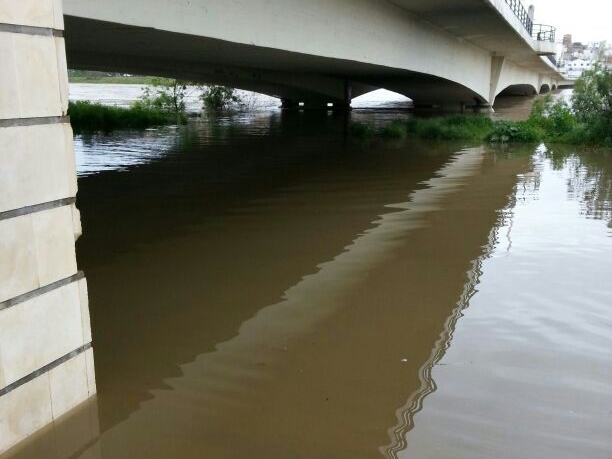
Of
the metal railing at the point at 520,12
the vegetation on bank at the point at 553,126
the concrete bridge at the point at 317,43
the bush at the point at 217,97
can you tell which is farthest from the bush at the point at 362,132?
the bush at the point at 217,97

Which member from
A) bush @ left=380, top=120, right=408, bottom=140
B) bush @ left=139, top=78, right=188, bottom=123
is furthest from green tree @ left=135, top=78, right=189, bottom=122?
bush @ left=380, top=120, right=408, bottom=140

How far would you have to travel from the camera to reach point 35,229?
10.8 ft

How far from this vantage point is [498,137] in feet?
61.7

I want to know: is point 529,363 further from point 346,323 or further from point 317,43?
point 317,43

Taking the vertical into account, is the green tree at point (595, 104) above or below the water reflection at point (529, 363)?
above

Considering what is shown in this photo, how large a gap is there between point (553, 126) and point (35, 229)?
1906 centimetres

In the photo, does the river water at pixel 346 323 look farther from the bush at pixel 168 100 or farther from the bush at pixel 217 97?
the bush at pixel 217 97

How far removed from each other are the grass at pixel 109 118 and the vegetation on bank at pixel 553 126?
31.3ft

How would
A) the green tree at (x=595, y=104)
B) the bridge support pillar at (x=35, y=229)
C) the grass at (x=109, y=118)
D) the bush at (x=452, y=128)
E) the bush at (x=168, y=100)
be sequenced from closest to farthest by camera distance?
1. the bridge support pillar at (x=35, y=229)
2. the green tree at (x=595, y=104)
3. the bush at (x=452, y=128)
4. the grass at (x=109, y=118)
5. the bush at (x=168, y=100)

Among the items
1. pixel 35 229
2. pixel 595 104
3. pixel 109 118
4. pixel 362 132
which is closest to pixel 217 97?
pixel 109 118

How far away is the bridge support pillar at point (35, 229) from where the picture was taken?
122 inches

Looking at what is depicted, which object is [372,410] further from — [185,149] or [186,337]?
[185,149]

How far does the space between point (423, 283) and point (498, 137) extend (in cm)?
1377

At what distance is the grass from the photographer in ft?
→ 77.4
